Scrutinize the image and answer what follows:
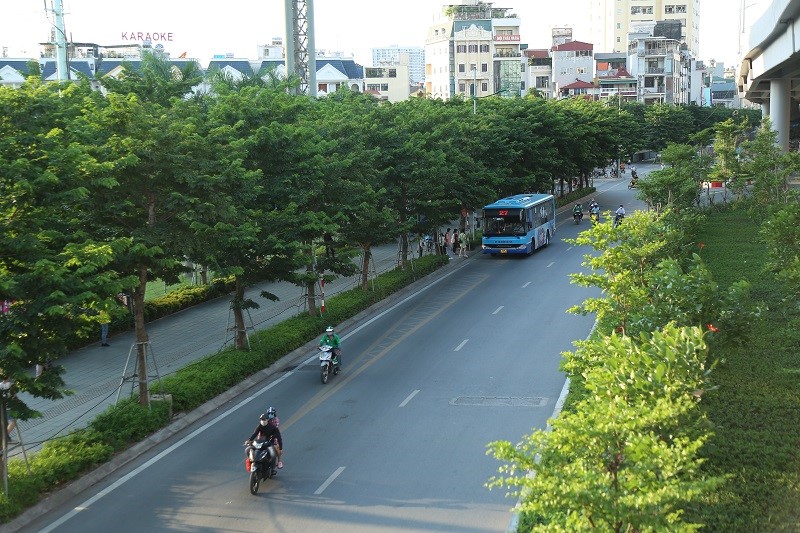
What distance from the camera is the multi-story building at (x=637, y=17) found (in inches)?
7185

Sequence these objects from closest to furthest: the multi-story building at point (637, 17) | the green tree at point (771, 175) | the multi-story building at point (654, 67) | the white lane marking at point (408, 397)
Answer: the white lane marking at point (408, 397) < the green tree at point (771, 175) < the multi-story building at point (654, 67) < the multi-story building at point (637, 17)

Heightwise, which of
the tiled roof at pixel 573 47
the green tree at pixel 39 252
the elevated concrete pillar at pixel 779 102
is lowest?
the green tree at pixel 39 252

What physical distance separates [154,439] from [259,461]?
4.44 m

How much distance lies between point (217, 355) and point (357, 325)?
25.3ft

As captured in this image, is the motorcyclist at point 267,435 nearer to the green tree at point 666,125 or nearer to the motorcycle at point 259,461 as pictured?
the motorcycle at point 259,461

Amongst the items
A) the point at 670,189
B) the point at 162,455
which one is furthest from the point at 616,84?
the point at 162,455

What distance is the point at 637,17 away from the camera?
600ft

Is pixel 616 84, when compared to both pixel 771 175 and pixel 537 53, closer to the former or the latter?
pixel 537 53

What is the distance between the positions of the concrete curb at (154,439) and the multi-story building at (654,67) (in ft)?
400

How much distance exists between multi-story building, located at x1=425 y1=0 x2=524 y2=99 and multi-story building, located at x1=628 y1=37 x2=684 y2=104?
18417 millimetres

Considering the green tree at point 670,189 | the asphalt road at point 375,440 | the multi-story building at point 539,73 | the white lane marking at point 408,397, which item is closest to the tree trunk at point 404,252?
the asphalt road at point 375,440

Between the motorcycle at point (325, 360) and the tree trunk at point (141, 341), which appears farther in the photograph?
the motorcycle at point (325, 360)

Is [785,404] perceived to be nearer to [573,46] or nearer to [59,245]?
[59,245]

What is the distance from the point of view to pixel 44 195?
16.4m
